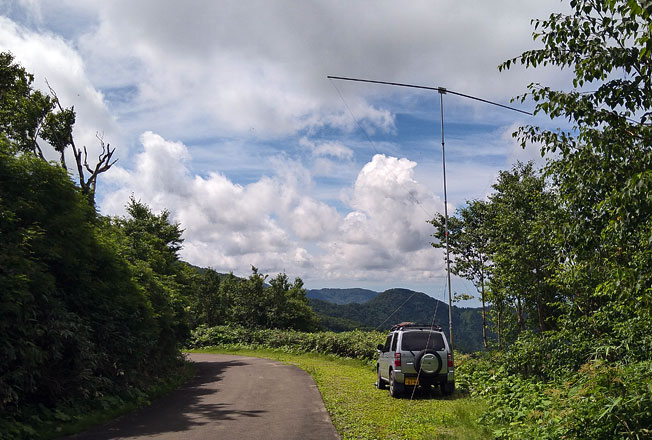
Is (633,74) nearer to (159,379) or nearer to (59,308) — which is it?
(59,308)

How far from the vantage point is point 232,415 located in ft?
35.9

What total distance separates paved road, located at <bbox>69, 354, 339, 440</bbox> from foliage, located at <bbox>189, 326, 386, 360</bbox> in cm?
819

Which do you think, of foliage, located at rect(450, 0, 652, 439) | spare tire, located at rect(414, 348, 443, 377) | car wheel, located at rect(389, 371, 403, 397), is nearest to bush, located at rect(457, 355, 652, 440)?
foliage, located at rect(450, 0, 652, 439)

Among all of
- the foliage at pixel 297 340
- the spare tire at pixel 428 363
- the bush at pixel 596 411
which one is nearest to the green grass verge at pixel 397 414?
the spare tire at pixel 428 363

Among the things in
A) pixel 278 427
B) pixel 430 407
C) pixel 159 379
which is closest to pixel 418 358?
pixel 430 407

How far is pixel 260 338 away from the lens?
1570 inches

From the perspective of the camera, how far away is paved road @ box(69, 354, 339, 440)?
8.97 meters

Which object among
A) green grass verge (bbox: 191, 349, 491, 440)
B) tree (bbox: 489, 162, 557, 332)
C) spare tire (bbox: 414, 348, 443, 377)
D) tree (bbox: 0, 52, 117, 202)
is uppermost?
tree (bbox: 0, 52, 117, 202)

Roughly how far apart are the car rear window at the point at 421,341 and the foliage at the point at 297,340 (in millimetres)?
10662

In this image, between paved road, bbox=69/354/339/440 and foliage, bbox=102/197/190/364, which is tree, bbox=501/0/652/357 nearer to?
paved road, bbox=69/354/339/440

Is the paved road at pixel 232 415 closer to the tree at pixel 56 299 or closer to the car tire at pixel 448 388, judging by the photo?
the tree at pixel 56 299

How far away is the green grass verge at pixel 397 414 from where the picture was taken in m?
8.73

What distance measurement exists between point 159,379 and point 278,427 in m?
7.61

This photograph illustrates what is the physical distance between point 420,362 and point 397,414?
2.86 meters
